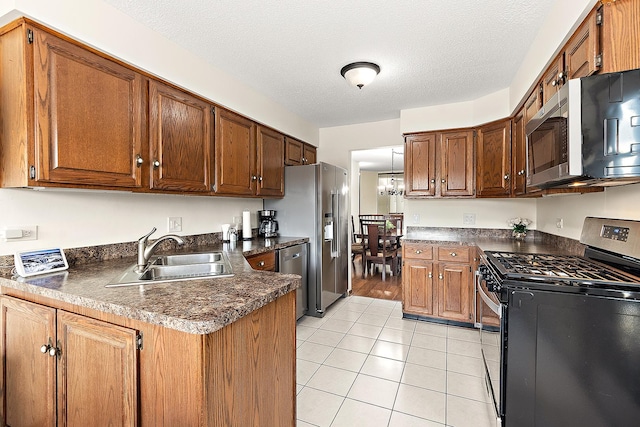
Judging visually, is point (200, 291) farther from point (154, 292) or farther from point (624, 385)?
point (624, 385)

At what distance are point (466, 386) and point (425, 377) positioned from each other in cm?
27

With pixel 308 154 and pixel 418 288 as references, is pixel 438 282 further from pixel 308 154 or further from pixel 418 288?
pixel 308 154

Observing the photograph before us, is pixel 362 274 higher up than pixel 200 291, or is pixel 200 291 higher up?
pixel 200 291

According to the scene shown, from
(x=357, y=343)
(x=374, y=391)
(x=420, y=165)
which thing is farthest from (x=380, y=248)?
(x=374, y=391)

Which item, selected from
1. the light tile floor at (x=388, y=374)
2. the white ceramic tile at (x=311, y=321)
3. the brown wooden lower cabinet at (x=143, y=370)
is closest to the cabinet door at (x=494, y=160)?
the light tile floor at (x=388, y=374)

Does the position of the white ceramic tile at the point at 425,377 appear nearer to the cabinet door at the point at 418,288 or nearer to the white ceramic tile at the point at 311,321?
the cabinet door at the point at 418,288

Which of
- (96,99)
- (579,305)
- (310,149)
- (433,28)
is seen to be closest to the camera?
(579,305)

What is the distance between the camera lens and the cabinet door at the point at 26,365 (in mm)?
1252

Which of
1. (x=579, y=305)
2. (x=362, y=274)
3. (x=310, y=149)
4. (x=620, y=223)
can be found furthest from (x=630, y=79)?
(x=362, y=274)

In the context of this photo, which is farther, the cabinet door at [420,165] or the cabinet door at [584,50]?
the cabinet door at [420,165]

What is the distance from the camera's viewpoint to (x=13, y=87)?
55.9 inches

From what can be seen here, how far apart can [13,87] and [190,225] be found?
1432 mm

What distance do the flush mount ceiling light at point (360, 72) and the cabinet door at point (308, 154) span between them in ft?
4.96

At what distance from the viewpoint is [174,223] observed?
245cm
